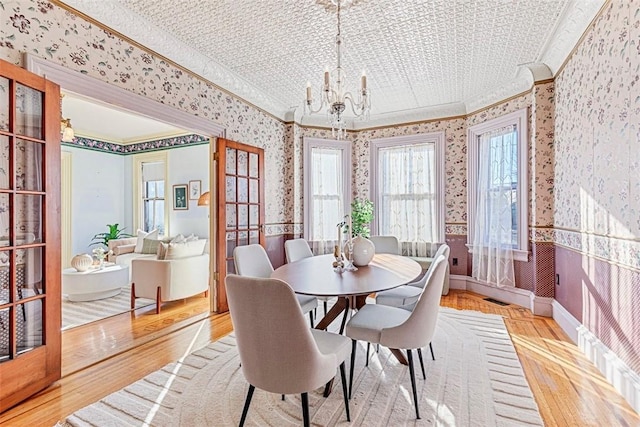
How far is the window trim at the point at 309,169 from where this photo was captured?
4.97 metres

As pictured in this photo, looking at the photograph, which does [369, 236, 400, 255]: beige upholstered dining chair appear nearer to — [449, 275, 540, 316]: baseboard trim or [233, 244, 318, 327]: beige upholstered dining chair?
[233, 244, 318, 327]: beige upholstered dining chair

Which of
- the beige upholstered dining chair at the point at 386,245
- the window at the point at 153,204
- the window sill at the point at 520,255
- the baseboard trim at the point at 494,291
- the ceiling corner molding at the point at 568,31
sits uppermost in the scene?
the ceiling corner molding at the point at 568,31

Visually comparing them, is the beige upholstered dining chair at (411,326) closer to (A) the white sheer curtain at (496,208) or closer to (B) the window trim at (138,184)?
(A) the white sheer curtain at (496,208)

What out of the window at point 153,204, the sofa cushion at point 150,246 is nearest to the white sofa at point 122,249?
the sofa cushion at point 150,246

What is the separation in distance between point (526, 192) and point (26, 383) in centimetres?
483

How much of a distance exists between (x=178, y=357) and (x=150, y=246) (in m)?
3.84

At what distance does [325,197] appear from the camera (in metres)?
5.16

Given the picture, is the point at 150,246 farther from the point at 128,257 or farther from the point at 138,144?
the point at 138,144

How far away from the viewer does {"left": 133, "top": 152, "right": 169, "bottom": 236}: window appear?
6.75 m

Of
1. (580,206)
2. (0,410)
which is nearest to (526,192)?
(580,206)

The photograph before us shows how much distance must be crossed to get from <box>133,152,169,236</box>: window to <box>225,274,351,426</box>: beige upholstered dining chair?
602 cm

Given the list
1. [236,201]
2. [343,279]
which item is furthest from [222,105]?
[343,279]

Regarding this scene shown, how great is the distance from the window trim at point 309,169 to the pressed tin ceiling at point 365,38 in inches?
44.3

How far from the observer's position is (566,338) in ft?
9.39
